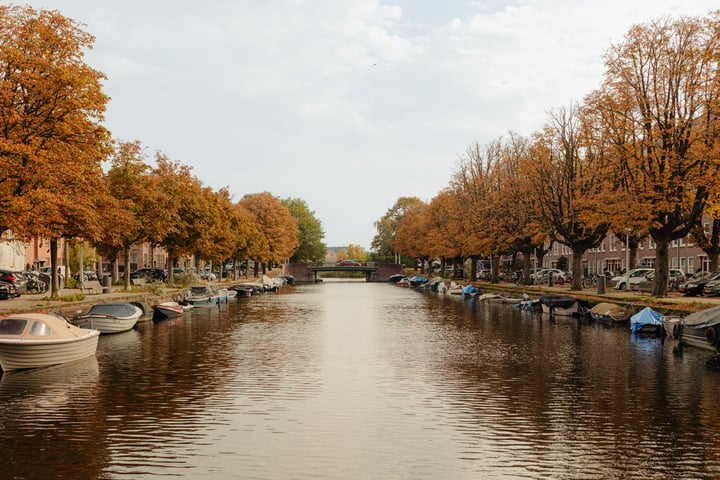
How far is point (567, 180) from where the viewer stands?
59094mm

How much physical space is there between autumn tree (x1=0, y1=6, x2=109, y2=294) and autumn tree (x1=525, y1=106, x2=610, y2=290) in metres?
37.6

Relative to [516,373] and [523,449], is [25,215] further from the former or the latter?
[523,449]

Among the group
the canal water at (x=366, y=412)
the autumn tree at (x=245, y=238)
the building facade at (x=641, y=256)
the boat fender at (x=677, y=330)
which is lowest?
the canal water at (x=366, y=412)

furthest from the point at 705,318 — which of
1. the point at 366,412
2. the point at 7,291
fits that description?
the point at 7,291

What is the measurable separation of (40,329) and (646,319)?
2889 cm

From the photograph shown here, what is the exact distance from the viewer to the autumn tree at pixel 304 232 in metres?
167

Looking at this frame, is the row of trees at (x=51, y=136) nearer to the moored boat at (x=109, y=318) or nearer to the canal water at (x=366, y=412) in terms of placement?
the moored boat at (x=109, y=318)

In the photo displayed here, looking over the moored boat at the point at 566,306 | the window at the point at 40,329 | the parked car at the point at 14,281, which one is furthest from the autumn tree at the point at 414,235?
the window at the point at 40,329

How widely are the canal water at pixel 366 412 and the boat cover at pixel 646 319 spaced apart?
337cm

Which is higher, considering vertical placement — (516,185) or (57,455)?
(516,185)

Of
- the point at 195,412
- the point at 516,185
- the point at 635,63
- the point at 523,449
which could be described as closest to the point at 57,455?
the point at 195,412

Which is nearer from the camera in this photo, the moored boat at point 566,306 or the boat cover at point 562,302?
the moored boat at point 566,306

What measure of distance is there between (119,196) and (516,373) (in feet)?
135

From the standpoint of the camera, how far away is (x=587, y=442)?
13.8 m
